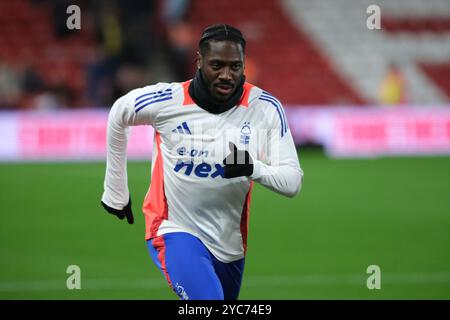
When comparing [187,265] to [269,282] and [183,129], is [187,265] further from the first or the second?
[269,282]

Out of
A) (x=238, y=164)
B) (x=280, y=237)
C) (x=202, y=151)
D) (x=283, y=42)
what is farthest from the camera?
(x=283, y=42)

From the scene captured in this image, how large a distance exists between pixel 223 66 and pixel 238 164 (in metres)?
0.62

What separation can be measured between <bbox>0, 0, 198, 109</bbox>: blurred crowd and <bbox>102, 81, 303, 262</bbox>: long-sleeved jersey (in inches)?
633

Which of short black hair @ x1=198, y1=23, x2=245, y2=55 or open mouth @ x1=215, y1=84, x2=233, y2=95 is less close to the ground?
short black hair @ x1=198, y1=23, x2=245, y2=55

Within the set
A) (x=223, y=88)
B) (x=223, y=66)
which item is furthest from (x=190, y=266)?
(x=223, y=66)

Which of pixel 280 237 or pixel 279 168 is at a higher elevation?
pixel 279 168

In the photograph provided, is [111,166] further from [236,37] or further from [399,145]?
[399,145]

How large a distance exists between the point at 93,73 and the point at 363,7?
1042cm

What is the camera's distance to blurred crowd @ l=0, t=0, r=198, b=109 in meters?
22.5

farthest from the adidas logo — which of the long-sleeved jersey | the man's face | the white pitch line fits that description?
the white pitch line

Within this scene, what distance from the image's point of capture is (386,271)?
10516 mm

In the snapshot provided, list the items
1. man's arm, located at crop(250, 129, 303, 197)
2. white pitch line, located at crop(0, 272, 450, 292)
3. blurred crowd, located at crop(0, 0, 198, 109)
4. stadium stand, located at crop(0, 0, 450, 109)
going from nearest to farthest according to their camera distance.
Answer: man's arm, located at crop(250, 129, 303, 197)
white pitch line, located at crop(0, 272, 450, 292)
blurred crowd, located at crop(0, 0, 198, 109)
stadium stand, located at crop(0, 0, 450, 109)

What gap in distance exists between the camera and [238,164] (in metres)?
5.50

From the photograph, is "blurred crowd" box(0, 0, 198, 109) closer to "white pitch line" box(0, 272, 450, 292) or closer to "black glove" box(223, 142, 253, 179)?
"white pitch line" box(0, 272, 450, 292)
